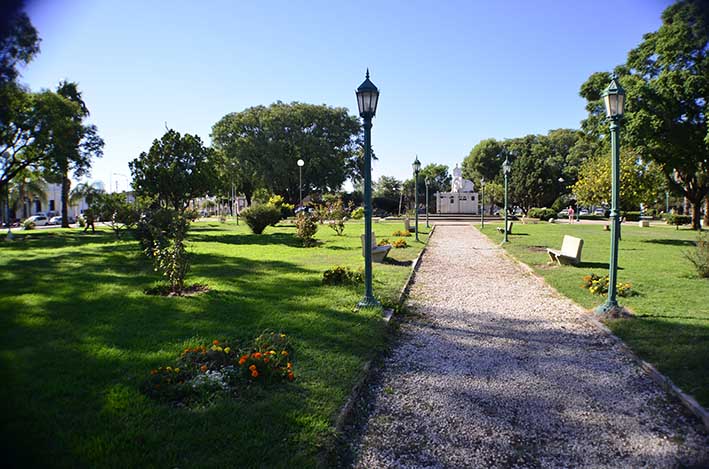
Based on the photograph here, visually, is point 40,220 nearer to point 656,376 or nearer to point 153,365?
point 153,365

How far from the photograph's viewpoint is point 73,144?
25.8m

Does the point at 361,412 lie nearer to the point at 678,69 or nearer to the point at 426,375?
the point at 426,375

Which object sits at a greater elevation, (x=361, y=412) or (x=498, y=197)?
(x=498, y=197)

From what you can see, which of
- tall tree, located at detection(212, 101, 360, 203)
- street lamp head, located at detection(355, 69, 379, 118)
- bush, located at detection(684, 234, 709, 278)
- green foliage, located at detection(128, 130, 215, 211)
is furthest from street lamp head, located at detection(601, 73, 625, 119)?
tall tree, located at detection(212, 101, 360, 203)

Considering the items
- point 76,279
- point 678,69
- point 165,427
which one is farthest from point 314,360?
point 678,69

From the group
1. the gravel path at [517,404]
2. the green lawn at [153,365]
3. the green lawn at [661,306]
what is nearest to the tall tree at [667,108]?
the green lawn at [661,306]

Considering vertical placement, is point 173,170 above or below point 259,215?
above

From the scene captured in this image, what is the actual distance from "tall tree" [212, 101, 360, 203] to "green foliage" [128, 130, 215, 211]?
25.1m

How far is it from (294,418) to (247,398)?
551 millimetres

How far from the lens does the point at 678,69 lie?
19.0 m

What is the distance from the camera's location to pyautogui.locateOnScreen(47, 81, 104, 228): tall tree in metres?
24.1

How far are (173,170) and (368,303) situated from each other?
18.5 m

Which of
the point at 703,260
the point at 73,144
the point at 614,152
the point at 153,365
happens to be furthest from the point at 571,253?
the point at 73,144

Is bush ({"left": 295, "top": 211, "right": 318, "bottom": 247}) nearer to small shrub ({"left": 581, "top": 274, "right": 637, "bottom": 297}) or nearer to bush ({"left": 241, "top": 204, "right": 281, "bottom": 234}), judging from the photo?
bush ({"left": 241, "top": 204, "right": 281, "bottom": 234})
